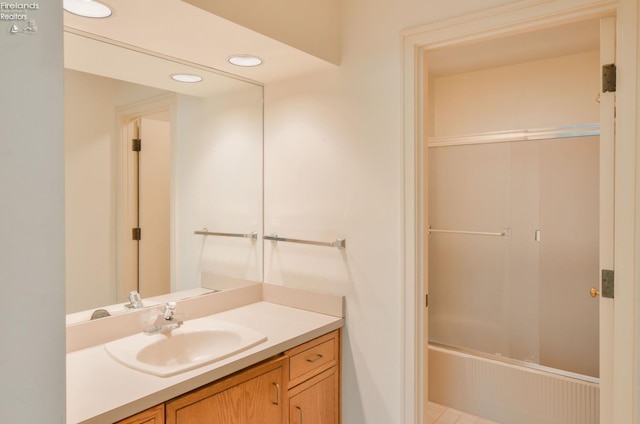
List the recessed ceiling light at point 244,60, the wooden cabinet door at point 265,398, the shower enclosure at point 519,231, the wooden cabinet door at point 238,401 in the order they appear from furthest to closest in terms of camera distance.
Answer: the shower enclosure at point 519,231 < the recessed ceiling light at point 244,60 < the wooden cabinet door at point 265,398 < the wooden cabinet door at point 238,401

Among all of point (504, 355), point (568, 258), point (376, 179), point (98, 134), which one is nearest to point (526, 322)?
point (504, 355)

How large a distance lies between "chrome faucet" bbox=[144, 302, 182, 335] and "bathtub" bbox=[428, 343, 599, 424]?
5.96ft

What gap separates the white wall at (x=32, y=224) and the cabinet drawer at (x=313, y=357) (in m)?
1.19

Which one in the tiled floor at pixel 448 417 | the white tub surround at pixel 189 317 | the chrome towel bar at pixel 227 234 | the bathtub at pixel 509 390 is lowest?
the tiled floor at pixel 448 417

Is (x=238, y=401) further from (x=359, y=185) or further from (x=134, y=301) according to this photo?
(x=359, y=185)

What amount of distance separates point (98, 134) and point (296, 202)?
96 cm

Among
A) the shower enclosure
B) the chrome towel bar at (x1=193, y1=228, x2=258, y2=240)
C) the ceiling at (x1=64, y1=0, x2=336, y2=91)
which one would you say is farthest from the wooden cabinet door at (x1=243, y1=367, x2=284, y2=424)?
the shower enclosure

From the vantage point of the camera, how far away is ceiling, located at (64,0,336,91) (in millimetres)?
1327

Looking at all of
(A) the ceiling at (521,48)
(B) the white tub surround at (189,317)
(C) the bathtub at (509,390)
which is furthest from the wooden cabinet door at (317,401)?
(A) the ceiling at (521,48)

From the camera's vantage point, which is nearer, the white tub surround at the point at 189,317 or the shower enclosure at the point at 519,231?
the white tub surround at the point at 189,317

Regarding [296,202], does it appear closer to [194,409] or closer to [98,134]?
[98,134]

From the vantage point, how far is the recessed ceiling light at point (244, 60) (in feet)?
5.87

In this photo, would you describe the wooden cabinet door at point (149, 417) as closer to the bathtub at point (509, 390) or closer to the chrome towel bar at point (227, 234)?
the chrome towel bar at point (227, 234)

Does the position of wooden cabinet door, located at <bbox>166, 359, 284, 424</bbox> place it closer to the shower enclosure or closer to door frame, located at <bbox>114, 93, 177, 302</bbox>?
door frame, located at <bbox>114, 93, 177, 302</bbox>
